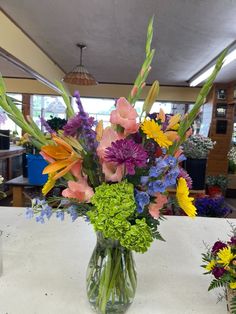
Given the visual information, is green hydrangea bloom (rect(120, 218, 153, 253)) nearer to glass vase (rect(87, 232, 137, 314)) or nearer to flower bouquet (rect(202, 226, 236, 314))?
glass vase (rect(87, 232, 137, 314))

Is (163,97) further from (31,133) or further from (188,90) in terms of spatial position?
(31,133)

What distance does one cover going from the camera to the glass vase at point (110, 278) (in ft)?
2.02

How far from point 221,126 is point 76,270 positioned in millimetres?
6142

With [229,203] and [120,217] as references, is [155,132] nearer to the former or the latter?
[120,217]

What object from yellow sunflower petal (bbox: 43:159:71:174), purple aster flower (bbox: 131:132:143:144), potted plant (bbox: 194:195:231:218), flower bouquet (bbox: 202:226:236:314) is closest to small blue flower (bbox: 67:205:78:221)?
yellow sunflower petal (bbox: 43:159:71:174)

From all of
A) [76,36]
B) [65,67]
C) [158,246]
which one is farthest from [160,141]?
[65,67]

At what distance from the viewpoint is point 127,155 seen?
52cm

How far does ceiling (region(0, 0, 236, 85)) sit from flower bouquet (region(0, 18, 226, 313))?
2.29 m

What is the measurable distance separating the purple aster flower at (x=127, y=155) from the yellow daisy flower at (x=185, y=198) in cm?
11

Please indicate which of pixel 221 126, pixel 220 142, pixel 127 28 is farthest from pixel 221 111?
pixel 127 28

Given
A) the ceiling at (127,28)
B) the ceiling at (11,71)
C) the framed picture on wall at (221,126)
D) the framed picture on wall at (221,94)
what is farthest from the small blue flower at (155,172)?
the framed picture on wall at (221,94)

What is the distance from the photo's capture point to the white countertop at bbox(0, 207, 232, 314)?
699mm

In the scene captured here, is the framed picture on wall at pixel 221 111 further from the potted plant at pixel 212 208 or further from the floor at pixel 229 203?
the potted plant at pixel 212 208

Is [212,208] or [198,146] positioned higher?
[198,146]
